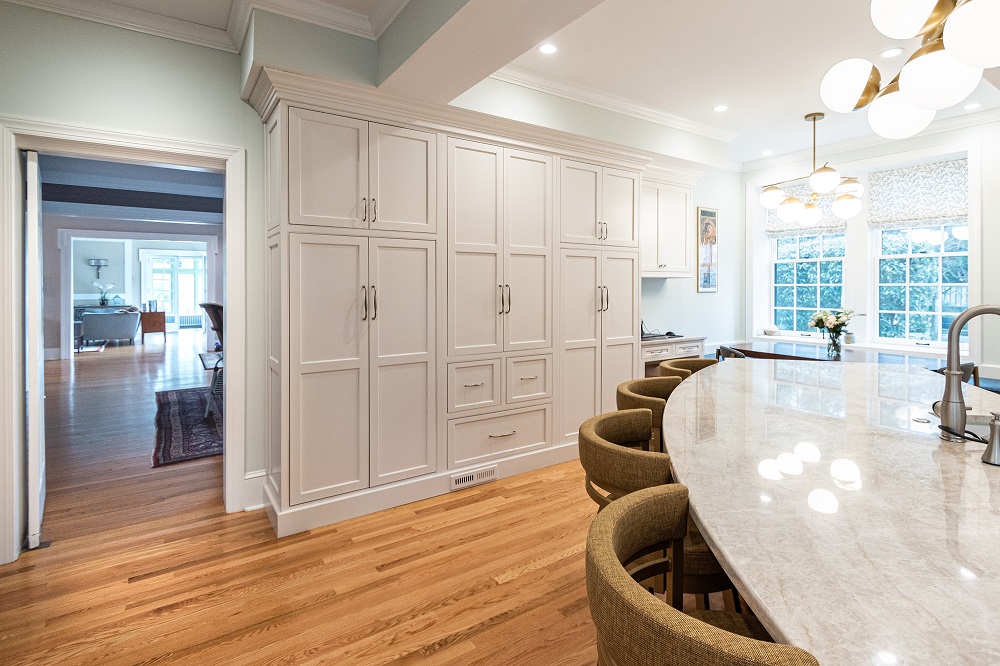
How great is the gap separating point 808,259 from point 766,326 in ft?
2.88

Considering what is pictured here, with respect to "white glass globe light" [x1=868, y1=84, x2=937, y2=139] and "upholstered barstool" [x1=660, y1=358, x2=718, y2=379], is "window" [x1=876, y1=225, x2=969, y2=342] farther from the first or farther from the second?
"white glass globe light" [x1=868, y1=84, x2=937, y2=139]

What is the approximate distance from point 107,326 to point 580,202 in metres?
12.2

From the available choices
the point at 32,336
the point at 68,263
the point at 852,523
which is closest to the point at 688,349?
the point at 852,523

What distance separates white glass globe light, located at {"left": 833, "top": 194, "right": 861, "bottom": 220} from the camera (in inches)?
136

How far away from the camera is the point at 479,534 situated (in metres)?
2.78

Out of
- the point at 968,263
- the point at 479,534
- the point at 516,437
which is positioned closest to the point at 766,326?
the point at 968,263

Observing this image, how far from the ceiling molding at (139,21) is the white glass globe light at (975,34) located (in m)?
3.33

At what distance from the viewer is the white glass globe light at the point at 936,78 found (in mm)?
1443

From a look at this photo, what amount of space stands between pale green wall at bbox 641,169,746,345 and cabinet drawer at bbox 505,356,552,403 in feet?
5.79

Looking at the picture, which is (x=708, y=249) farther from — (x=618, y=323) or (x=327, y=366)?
(x=327, y=366)

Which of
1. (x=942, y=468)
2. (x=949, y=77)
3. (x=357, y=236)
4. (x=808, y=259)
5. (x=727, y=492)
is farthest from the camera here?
(x=808, y=259)

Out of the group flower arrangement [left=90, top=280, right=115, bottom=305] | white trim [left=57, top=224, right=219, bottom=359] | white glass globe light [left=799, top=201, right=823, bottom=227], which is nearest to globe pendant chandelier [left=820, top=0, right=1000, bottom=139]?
white glass globe light [left=799, top=201, right=823, bottom=227]

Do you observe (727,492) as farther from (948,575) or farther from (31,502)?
(31,502)

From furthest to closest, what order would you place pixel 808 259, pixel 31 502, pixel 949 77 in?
1. pixel 808 259
2. pixel 31 502
3. pixel 949 77
